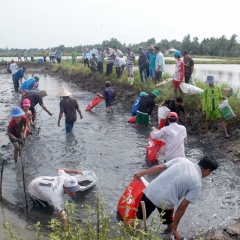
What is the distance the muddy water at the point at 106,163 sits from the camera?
564 centimetres

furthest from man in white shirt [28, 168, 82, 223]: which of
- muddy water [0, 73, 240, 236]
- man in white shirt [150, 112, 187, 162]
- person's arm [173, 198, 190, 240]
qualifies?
man in white shirt [150, 112, 187, 162]

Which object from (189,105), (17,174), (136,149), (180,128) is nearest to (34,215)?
(17,174)

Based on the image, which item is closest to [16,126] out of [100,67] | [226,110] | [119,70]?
[226,110]

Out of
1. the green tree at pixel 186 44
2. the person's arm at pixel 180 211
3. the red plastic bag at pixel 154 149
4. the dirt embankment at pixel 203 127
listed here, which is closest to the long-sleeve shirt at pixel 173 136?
the red plastic bag at pixel 154 149

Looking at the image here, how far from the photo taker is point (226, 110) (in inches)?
349

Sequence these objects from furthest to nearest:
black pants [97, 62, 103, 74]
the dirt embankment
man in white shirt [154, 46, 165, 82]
Answer: 1. black pants [97, 62, 103, 74]
2. man in white shirt [154, 46, 165, 82]
3. the dirt embankment

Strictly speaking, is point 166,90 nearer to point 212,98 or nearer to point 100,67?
point 212,98

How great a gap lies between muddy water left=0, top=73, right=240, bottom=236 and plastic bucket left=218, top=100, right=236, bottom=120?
0.98 m

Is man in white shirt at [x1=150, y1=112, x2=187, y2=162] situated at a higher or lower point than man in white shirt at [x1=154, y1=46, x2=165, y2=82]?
lower

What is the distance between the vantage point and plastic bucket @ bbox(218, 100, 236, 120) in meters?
8.76

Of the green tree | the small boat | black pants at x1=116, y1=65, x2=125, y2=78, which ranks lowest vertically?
the small boat

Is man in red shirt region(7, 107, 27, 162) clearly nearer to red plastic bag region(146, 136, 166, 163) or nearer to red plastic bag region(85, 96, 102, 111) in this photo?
red plastic bag region(146, 136, 166, 163)

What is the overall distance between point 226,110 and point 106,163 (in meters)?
3.73

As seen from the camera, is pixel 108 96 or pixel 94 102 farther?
pixel 94 102
